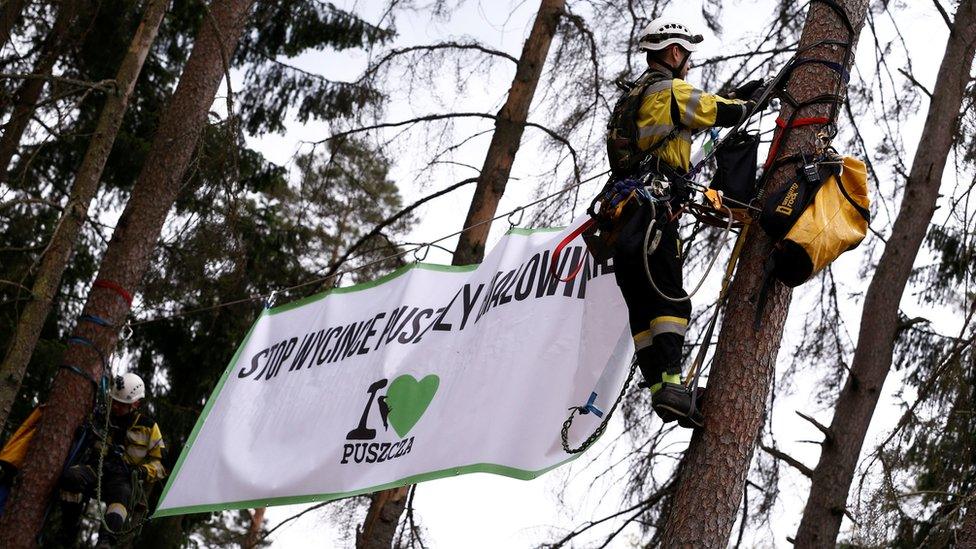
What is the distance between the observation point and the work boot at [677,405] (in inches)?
187

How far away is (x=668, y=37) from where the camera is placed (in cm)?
548

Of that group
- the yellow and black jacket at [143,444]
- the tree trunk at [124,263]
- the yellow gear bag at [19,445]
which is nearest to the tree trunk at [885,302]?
the yellow and black jacket at [143,444]

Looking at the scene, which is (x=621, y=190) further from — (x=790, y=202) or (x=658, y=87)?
(x=790, y=202)

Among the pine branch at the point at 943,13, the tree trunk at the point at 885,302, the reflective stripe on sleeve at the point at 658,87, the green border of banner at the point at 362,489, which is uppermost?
the pine branch at the point at 943,13

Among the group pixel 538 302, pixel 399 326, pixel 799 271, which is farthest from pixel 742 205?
pixel 399 326

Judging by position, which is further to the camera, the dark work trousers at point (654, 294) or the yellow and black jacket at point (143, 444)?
the yellow and black jacket at point (143, 444)

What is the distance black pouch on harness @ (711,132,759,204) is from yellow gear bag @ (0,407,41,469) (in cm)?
551

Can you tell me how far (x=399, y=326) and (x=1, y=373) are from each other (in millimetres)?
4238

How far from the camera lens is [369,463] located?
6188 millimetres

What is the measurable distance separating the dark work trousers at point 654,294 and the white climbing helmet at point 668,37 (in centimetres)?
86

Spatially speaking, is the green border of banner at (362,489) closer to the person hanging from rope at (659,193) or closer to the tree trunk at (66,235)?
the person hanging from rope at (659,193)

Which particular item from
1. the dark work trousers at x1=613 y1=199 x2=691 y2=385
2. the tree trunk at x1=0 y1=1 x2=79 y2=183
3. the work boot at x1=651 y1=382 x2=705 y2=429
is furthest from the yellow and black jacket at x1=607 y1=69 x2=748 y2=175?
the tree trunk at x1=0 y1=1 x2=79 y2=183

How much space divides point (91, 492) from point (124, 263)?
164 cm

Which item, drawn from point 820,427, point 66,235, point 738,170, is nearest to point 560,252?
point 738,170
